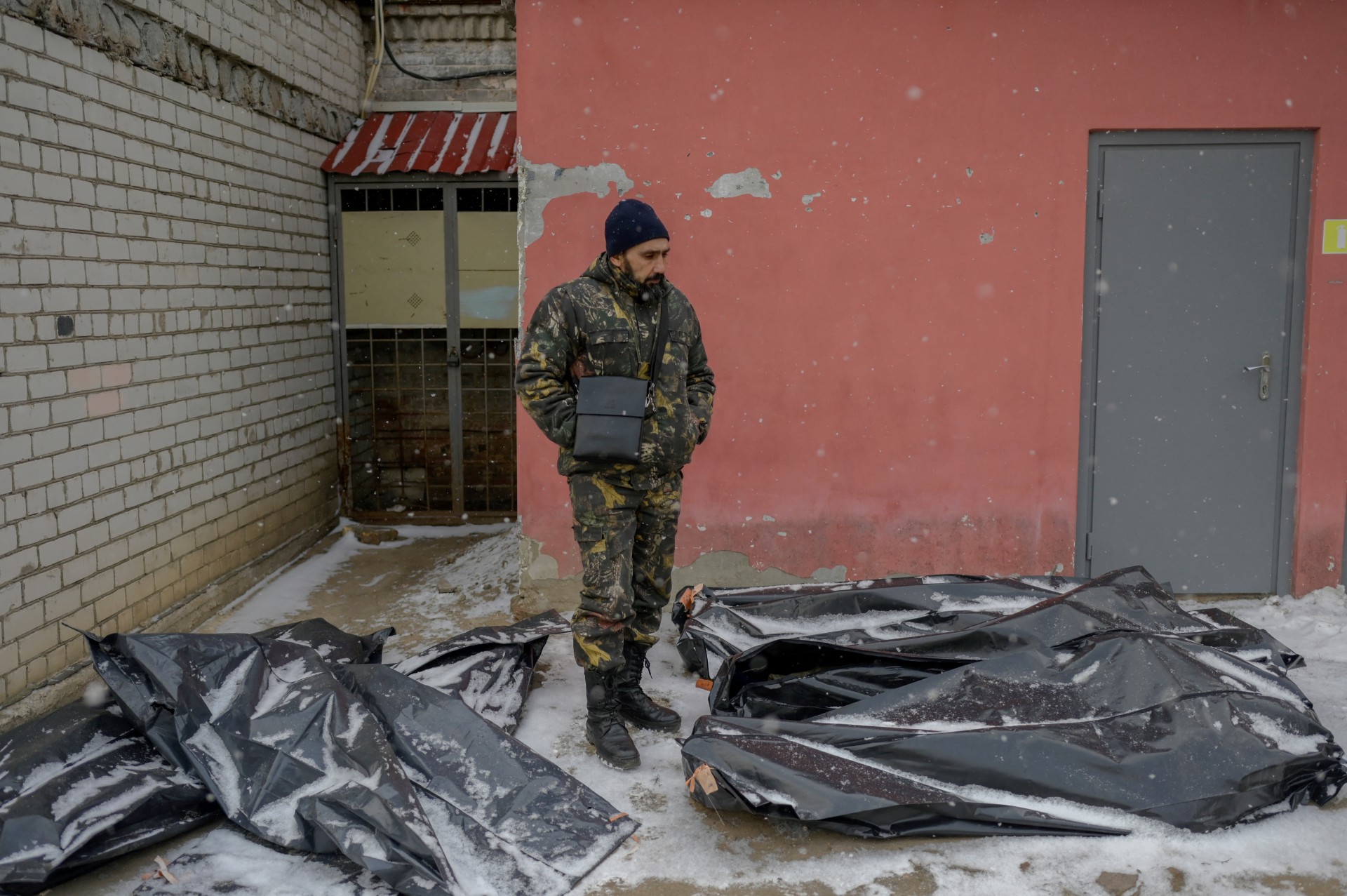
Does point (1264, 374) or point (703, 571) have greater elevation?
point (1264, 374)

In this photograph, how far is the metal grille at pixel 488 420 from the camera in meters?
7.14

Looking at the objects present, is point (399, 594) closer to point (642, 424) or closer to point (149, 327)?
point (149, 327)

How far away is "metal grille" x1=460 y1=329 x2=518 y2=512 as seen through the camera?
23.4ft

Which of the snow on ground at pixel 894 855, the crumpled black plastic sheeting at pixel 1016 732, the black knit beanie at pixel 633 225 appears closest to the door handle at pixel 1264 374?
the crumpled black plastic sheeting at pixel 1016 732

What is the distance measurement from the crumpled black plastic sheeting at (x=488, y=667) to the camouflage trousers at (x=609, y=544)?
0.38m

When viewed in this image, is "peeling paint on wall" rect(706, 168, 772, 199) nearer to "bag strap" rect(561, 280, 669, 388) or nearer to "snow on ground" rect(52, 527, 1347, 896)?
"bag strap" rect(561, 280, 669, 388)

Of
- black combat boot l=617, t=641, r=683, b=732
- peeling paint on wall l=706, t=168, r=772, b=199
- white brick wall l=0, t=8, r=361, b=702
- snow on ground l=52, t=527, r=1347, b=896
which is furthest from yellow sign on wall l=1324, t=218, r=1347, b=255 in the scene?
white brick wall l=0, t=8, r=361, b=702

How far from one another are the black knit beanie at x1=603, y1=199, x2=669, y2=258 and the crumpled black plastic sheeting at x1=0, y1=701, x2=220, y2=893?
2.09 m

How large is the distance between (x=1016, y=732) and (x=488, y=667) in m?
1.86

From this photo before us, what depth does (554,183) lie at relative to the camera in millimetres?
4820

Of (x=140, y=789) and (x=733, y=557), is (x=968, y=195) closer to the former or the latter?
(x=733, y=557)

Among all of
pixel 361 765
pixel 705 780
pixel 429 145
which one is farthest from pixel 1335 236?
pixel 429 145

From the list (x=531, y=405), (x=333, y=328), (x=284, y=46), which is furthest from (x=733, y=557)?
(x=284, y=46)

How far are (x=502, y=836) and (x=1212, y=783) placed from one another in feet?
6.49
